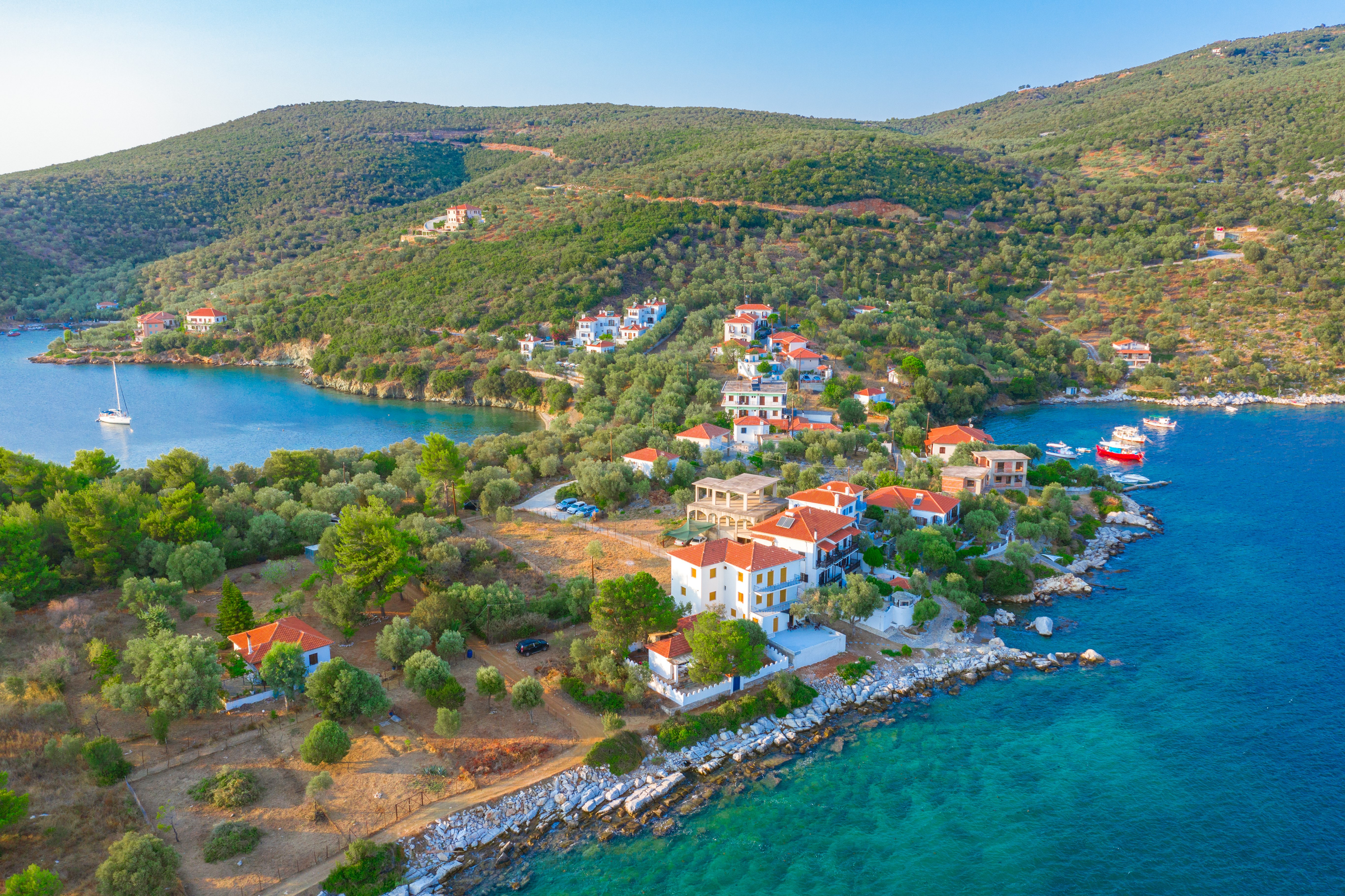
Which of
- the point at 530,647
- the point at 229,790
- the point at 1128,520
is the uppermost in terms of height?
the point at 229,790

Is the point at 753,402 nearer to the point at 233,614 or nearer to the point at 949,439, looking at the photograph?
the point at 949,439

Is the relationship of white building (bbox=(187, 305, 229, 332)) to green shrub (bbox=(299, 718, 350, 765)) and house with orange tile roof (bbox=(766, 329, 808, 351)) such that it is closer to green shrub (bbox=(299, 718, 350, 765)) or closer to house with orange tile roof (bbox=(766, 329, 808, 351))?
house with orange tile roof (bbox=(766, 329, 808, 351))

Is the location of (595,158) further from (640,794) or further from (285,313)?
(640,794)

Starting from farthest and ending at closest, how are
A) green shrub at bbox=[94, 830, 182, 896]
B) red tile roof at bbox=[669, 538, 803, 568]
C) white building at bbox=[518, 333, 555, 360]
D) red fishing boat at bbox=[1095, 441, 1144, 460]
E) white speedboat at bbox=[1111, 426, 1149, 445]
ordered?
white building at bbox=[518, 333, 555, 360] < white speedboat at bbox=[1111, 426, 1149, 445] < red fishing boat at bbox=[1095, 441, 1144, 460] < red tile roof at bbox=[669, 538, 803, 568] < green shrub at bbox=[94, 830, 182, 896]

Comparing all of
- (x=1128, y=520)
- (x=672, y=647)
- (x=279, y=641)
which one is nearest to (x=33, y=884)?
(x=279, y=641)

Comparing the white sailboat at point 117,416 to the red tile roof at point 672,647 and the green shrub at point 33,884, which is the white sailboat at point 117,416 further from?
the red tile roof at point 672,647

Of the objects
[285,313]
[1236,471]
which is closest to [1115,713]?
[1236,471]

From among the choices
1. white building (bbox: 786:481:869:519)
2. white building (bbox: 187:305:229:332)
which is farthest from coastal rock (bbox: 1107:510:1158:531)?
white building (bbox: 187:305:229:332)
